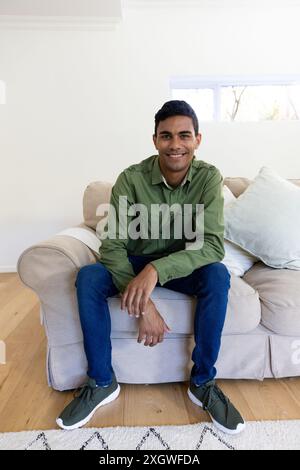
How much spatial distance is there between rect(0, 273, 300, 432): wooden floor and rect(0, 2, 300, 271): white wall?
188 cm

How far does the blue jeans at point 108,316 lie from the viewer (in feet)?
3.69

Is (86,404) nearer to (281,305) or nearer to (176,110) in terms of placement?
(281,305)

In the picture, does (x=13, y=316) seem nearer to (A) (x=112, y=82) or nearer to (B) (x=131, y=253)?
(B) (x=131, y=253)

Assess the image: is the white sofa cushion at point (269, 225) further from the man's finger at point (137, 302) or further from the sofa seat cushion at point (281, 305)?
the man's finger at point (137, 302)

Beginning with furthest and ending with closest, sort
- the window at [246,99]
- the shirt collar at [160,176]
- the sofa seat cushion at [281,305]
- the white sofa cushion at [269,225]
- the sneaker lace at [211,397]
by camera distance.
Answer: the window at [246,99] → the white sofa cushion at [269,225] → the shirt collar at [160,176] → the sofa seat cushion at [281,305] → the sneaker lace at [211,397]

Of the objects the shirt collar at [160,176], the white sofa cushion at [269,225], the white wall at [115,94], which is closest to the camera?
the shirt collar at [160,176]

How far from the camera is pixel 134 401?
1.25 metres

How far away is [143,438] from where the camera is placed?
41.8 inches

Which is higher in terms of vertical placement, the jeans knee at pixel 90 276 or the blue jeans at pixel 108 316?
the jeans knee at pixel 90 276

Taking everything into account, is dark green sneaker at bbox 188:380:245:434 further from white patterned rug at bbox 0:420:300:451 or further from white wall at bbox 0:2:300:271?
white wall at bbox 0:2:300:271

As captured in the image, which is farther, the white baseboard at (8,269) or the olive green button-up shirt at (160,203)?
the white baseboard at (8,269)

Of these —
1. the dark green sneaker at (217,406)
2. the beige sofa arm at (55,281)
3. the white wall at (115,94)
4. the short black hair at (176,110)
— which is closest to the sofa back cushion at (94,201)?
the beige sofa arm at (55,281)

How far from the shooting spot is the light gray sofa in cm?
120
